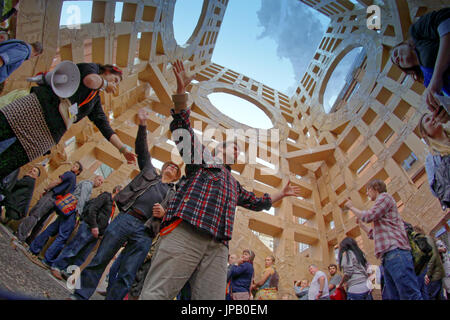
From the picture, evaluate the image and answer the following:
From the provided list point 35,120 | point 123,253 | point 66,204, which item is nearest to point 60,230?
point 66,204

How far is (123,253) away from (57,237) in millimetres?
1825

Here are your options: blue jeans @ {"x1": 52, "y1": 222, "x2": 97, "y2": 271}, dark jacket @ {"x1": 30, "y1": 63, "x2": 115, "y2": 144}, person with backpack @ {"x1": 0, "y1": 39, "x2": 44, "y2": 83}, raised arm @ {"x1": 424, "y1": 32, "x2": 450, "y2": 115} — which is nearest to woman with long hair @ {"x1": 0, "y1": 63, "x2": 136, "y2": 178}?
dark jacket @ {"x1": 30, "y1": 63, "x2": 115, "y2": 144}

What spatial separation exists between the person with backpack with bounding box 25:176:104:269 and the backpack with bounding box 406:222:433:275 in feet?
16.9

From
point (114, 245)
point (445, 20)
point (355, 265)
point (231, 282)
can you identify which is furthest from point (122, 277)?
point (445, 20)

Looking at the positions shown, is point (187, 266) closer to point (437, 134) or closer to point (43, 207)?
point (437, 134)

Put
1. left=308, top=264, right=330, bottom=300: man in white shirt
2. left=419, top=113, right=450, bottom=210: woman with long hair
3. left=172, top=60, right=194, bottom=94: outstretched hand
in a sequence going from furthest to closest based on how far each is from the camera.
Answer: left=308, top=264, right=330, bottom=300: man in white shirt
left=419, top=113, right=450, bottom=210: woman with long hair
left=172, top=60, right=194, bottom=94: outstretched hand

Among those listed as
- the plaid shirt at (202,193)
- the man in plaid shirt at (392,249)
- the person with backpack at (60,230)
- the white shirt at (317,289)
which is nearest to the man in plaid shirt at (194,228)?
the plaid shirt at (202,193)

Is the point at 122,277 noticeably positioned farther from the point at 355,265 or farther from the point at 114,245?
the point at 355,265

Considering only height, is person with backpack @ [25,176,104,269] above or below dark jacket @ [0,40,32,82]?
below

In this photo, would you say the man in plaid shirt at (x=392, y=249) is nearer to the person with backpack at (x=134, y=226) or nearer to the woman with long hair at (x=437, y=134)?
the woman with long hair at (x=437, y=134)

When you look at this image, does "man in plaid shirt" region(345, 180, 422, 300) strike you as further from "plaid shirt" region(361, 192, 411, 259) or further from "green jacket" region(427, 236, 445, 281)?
"green jacket" region(427, 236, 445, 281)

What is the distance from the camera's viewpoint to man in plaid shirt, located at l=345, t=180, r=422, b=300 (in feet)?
7.89

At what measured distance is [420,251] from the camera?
3.13 m

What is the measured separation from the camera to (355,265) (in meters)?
3.98
